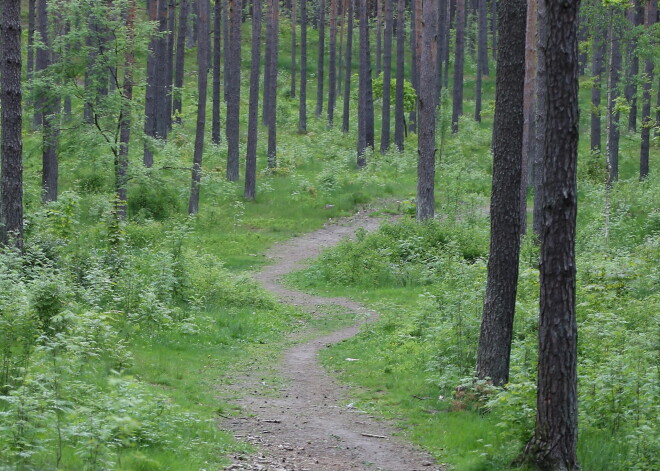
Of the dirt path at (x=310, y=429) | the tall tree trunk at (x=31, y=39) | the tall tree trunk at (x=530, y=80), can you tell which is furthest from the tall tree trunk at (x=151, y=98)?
the dirt path at (x=310, y=429)

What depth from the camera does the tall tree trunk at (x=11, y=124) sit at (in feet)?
40.6

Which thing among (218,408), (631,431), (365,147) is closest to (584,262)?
(631,431)

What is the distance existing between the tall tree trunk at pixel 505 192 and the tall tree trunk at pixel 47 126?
12203mm

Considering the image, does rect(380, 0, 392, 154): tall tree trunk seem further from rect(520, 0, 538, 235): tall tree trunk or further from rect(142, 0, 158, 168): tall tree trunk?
rect(520, 0, 538, 235): tall tree trunk

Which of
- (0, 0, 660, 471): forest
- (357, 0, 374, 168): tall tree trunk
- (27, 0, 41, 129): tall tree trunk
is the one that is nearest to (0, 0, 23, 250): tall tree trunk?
(0, 0, 660, 471): forest

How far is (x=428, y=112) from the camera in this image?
21.4 metres

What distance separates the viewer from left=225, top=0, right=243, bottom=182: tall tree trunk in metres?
29.6

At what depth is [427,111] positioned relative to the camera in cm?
2138

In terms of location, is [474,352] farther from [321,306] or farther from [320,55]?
[320,55]

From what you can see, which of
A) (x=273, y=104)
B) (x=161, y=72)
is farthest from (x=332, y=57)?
(x=161, y=72)

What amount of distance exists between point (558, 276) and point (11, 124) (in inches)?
374

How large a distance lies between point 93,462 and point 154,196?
18687 millimetres

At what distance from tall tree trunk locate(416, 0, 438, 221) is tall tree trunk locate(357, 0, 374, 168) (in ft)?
48.4

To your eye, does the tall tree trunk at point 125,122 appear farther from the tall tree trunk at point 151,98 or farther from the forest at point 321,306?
the tall tree trunk at point 151,98
